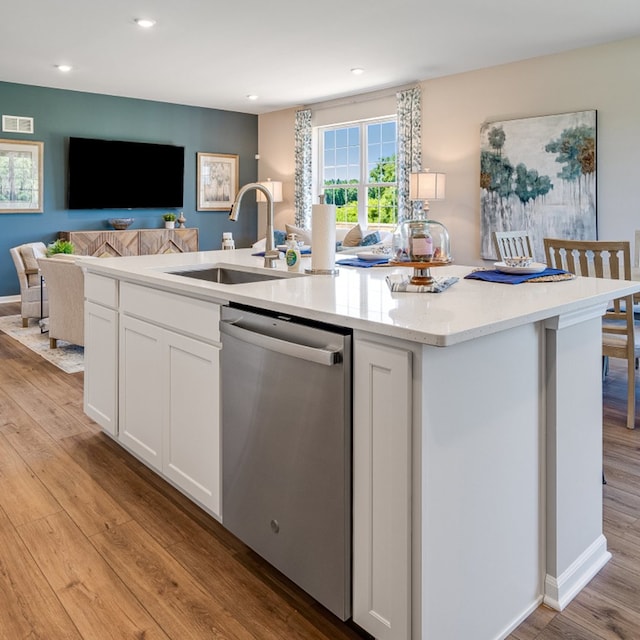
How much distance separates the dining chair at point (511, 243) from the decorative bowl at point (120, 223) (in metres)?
5.36

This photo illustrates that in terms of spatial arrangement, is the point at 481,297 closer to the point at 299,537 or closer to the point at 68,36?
the point at 299,537

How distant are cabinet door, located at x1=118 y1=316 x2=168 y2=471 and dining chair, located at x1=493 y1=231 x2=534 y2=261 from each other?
97.4 inches

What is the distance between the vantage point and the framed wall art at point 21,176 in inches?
279

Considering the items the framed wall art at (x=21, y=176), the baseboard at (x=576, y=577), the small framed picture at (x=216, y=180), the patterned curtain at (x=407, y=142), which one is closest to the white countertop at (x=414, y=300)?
the baseboard at (x=576, y=577)

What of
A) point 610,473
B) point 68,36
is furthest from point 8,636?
point 68,36

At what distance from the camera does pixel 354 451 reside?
151cm

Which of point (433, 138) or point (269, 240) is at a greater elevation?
point (433, 138)

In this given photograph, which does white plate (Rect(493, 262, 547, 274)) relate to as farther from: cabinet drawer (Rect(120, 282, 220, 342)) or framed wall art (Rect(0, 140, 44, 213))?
framed wall art (Rect(0, 140, 44, 213))

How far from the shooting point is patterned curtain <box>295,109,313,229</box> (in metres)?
8.24

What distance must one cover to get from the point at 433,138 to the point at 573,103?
1613 mm

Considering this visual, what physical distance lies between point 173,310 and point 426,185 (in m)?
4.54

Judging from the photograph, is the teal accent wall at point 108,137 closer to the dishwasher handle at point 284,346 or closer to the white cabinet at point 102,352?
the white cabinet at point 102,352

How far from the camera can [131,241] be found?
7.87m

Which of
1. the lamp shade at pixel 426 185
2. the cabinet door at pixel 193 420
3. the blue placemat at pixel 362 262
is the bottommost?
the cabinet door at pixel 193 420
